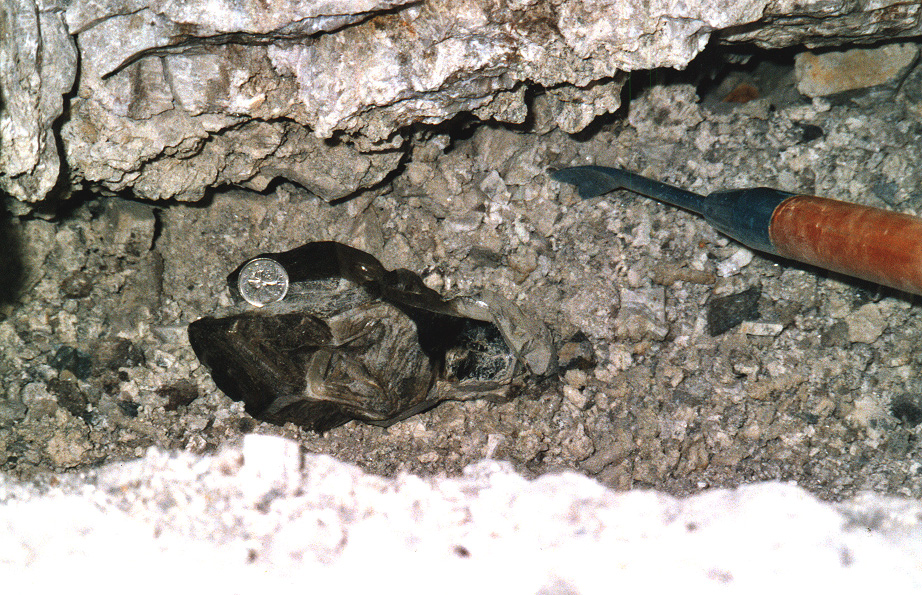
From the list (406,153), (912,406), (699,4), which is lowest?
(912,406)

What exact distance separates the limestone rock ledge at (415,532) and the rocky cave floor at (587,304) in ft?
0.15

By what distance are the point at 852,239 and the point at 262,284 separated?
1139 mm

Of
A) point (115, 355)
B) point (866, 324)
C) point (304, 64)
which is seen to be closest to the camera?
point (304, 64)

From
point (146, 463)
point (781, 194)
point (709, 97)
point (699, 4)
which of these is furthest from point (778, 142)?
point (146, 463)

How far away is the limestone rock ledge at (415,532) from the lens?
1326 mm

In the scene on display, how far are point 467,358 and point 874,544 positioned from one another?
0.90 metres

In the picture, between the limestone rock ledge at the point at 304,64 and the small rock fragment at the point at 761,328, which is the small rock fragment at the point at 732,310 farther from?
the limestone rock ledge at the point at 304,64

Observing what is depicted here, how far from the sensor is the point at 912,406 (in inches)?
52.6

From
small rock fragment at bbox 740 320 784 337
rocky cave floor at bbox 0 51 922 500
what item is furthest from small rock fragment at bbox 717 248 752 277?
small rock fragment at bbox 740 320 784 337

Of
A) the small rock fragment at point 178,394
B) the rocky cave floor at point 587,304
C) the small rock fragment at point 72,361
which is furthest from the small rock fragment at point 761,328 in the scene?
the small rock fragment at point 72,361

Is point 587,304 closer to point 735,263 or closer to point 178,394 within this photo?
point 735,263

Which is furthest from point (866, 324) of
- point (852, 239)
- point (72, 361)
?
point (72, 361)

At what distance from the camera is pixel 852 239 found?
3.48 ft

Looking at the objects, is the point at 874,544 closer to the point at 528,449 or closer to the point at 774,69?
the point at 528,449
